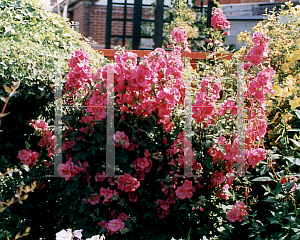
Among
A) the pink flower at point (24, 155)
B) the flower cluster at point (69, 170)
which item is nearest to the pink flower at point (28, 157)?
the pink flower at point (24, 155)

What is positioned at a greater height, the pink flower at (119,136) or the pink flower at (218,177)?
the pink flower at (119,136)

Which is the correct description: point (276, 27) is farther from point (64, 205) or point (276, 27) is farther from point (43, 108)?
point (64, 205)

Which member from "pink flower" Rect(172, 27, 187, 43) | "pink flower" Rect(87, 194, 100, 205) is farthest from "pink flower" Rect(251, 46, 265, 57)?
"pink flower" Rect(87, 194, 100, 205)

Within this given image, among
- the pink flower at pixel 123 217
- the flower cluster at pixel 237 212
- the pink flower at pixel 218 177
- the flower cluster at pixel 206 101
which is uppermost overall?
the flower cluster at pixel 206 101

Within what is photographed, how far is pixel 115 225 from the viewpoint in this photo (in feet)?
7.11

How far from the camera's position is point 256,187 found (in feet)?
8.29

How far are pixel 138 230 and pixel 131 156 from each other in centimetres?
52

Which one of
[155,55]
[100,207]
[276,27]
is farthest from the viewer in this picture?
[276,27]

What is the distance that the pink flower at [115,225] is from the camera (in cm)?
216

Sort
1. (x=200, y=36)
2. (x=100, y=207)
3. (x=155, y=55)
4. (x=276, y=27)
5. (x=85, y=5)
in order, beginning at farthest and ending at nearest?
(x=85, y=5) → (x=200, y=36) → (x=276, y=27) → (x=100, y=207) → (x=155, y=55)

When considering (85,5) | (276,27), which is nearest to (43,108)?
(276,27)

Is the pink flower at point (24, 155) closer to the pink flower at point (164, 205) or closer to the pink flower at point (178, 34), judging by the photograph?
the pink flower at point (164, 205)

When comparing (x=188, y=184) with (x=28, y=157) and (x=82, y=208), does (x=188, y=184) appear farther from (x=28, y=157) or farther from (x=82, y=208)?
(x=28, y=157)

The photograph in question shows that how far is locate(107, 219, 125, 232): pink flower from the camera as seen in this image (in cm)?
216
